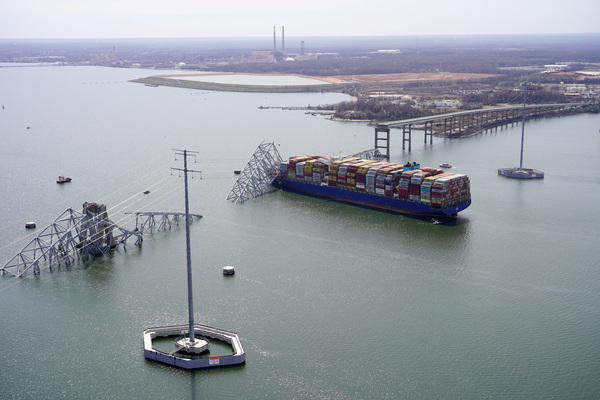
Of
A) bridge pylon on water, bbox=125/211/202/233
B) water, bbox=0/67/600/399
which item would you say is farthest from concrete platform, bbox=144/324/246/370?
bridge pylon on water, bbox=125/211/202/233

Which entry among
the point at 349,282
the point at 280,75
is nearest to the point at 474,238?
the point at 349,282

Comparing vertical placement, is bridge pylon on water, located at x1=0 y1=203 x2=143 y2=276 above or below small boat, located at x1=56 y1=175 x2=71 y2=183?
below

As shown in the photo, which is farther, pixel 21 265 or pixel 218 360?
pixel 21 265

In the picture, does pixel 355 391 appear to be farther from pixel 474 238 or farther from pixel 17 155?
pixel 17 155

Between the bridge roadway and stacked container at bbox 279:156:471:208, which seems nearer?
stacked container at bbox 279:156:471:208

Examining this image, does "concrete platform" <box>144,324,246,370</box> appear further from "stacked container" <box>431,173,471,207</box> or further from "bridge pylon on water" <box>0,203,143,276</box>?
"stacked container" <box>431,173,471,207</box>

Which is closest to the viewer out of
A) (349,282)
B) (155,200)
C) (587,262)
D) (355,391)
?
(355,391)

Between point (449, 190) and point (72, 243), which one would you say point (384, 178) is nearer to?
point (449, 190)
